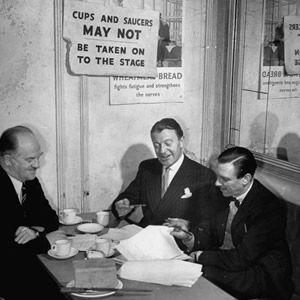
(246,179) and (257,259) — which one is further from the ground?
(246,179)

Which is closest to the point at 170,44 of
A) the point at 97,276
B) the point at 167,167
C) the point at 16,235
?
the point at 167,167

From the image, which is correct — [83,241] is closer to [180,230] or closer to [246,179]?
[180,230]

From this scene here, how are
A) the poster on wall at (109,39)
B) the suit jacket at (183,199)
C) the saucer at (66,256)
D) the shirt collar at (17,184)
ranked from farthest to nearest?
the poster on wall at (109,39) < the suit jacket at (183,199) < the shirt collar at (17,184) < the saucer at (66,256)

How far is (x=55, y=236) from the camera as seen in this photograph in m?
2.98

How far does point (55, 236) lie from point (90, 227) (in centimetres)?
29

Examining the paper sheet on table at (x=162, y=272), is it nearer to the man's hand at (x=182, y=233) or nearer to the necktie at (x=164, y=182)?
the man's hand at (x=182, y=233)

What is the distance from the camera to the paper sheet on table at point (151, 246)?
107 inches

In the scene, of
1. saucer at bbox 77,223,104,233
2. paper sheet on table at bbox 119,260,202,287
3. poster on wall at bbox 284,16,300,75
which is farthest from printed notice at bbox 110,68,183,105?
paper sheet on table at bbox 119,260,202,287

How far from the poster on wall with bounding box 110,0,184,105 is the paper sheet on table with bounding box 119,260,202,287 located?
1.74m

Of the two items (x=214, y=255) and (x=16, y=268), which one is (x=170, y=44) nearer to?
(x=214, y=255)

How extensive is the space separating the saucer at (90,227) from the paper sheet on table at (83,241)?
89 millimetres

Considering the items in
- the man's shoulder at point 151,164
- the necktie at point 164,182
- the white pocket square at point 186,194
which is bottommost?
the white pocket square at point 186,194

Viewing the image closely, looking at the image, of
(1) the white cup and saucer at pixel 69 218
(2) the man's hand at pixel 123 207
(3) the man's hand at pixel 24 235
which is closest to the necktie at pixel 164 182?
(2) the man's hand at pixel 123 207

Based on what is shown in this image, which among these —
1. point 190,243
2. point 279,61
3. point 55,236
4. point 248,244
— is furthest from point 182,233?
point 279,61
